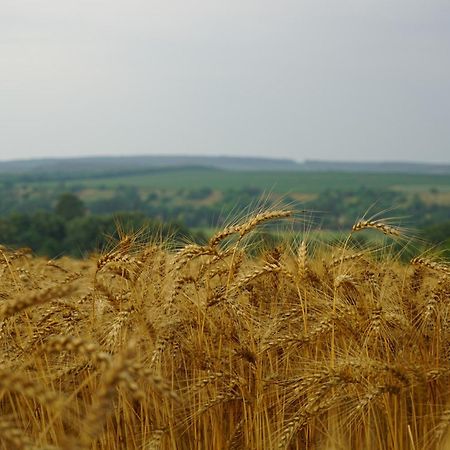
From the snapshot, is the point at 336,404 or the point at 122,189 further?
the point at 122,189

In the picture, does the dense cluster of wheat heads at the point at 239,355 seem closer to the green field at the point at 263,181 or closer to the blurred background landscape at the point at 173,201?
the blurred background landscape at the point at 173,201

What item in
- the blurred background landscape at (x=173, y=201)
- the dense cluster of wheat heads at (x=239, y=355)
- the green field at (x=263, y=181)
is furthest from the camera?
the green field at (x=263, y=181)

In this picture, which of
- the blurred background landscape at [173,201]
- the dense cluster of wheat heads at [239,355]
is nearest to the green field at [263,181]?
the blurred background landscape at [173,201]

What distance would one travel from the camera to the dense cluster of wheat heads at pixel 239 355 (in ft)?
11.1

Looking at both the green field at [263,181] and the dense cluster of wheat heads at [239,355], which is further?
the green field at [263,181]

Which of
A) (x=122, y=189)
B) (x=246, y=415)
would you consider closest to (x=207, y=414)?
(x=246, y=415)

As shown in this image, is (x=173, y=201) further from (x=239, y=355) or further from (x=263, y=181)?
(x=239, y=355)

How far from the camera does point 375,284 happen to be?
161 inches

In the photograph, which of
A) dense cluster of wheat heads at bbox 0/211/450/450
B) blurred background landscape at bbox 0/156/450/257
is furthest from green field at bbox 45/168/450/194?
dense cluster of wheat heads at bbox 0/211/450/450

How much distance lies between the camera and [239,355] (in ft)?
11.3

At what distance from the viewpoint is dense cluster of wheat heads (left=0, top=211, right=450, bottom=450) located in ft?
11.1

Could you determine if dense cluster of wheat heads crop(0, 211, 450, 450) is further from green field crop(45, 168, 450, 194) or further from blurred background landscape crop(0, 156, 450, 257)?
green field crop(45, 168, 450, 194)

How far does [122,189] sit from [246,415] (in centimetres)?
10535

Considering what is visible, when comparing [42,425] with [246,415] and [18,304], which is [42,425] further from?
[18,304]
